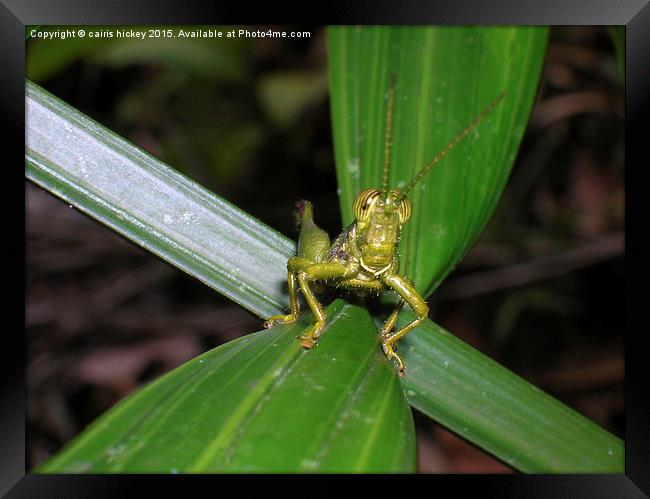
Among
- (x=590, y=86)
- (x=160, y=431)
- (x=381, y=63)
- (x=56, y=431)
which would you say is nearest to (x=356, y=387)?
(x=160, y=431)

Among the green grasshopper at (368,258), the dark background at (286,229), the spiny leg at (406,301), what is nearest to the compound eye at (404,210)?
the green grasshopper at (368,258)

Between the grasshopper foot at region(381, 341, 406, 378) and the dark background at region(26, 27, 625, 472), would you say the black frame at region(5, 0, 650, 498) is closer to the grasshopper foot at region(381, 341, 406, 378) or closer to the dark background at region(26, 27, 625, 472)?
the grasshopper foot at region(381, 341, 406, 378)

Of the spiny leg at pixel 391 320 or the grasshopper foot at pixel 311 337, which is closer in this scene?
the grasshopper foot at pixel 311 337

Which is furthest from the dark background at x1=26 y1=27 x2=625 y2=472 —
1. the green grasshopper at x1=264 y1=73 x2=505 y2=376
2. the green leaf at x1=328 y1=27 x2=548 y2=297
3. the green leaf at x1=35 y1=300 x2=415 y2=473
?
the green leaf at x1=35 y1=300 x2=415 y2=473

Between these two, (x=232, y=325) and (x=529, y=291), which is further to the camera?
(x=232, y=325)
